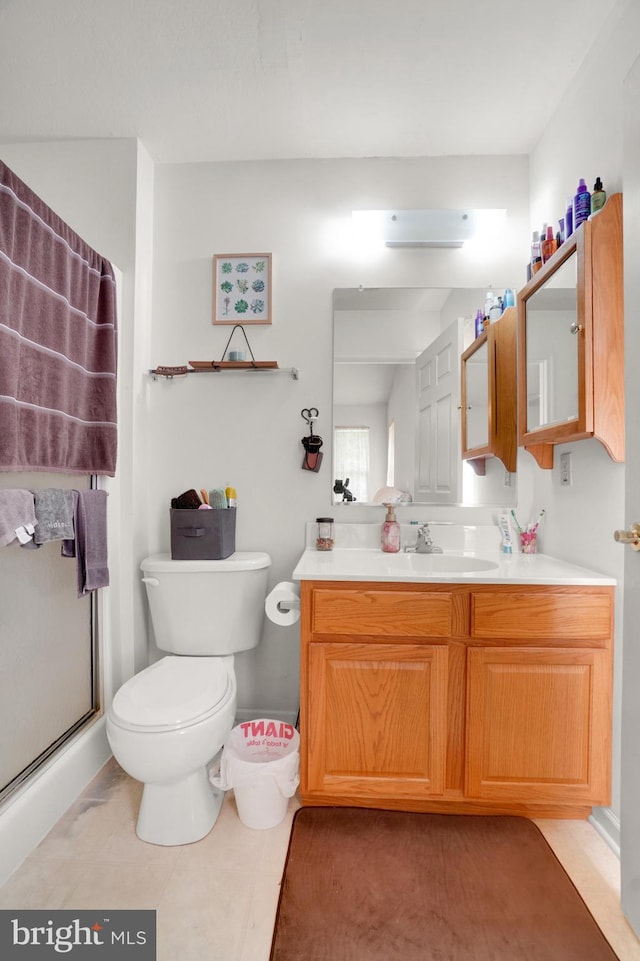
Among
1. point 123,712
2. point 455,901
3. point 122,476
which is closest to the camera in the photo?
point 455,901

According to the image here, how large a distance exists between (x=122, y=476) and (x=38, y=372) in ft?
2.05

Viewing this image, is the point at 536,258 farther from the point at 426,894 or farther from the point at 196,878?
the point at 196,878

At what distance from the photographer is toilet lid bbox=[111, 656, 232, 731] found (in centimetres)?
147

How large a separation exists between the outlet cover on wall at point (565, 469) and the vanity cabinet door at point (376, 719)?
75 centimetres

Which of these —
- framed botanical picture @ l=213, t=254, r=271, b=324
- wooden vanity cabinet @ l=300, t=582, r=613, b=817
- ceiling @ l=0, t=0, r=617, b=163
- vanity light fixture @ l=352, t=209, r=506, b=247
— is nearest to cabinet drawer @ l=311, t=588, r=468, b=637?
wooden vanity cabinet @ l=300, t=582, r=613, b=817

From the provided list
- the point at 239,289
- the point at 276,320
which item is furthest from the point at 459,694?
the point at 239,289

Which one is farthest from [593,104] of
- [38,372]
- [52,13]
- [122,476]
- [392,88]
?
[122,476]

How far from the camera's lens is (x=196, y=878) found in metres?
1.39

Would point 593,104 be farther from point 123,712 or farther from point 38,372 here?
point 123,712

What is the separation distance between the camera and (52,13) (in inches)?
61.5

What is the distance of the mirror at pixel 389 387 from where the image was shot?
2.16 metres

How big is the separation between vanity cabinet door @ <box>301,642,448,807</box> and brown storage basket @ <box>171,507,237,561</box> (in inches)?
22.8

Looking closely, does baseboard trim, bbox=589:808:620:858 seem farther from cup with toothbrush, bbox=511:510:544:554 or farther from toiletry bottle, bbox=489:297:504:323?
toiletry bottle, bbox=489:297:504:323

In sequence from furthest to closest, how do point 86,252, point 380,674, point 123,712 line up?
1. point 86,252
2. point 380,674
3. point 123,712
